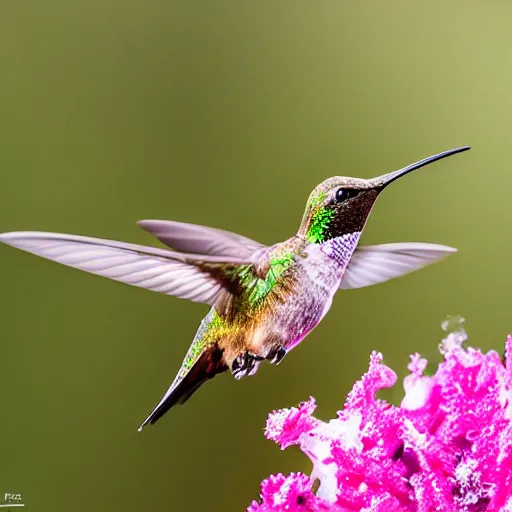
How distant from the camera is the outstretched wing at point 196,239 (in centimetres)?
114

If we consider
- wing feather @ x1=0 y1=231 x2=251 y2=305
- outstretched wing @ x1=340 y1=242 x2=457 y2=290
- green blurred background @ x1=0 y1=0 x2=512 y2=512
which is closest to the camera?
wing feather @ x1=0 y1=231 x2=251 y2=305

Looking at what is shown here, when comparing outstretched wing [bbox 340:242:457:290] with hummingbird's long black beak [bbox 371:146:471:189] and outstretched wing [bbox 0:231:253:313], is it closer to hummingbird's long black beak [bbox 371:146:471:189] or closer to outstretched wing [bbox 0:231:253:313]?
hummingbird's long black beak [bbox 371:146:471:189]

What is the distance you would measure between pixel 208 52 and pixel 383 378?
2.36 feet

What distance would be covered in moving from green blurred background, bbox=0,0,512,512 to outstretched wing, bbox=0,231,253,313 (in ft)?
0.59

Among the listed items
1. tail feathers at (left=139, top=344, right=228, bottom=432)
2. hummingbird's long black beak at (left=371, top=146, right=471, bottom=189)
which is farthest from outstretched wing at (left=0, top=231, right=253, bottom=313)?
hummingbird's long black beak at (left=371, top=146, right=471, bottom=189)

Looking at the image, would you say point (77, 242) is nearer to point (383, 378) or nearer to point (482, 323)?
point (383, 378)

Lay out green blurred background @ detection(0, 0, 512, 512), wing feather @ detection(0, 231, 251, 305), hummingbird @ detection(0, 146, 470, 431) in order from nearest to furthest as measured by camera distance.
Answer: wing feather @ detection(0, 231, 251, 305)
hummingbird @ detection(0, 146, 470, 431)
green blurred background @ detection(0, 0, 512, 512)

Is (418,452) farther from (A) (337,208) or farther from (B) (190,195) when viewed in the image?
(B) (190,195)

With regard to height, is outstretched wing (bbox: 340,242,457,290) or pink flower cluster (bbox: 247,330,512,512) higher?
outstretched wing (bbox: 340,242,457,290)

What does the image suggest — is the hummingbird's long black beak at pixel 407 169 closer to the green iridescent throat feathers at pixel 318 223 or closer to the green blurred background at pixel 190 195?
the green blurred background at pixel 190 195

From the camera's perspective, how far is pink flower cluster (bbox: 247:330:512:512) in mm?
1120

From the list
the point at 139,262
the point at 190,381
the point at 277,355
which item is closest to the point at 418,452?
the point at 277,355

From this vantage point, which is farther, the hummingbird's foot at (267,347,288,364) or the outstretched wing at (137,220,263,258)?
the hummingbird's foot at (267,347,288,364)

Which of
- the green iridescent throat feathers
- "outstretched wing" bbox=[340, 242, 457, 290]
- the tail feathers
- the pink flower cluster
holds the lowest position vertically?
the pink flower cluster
